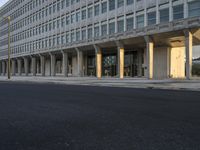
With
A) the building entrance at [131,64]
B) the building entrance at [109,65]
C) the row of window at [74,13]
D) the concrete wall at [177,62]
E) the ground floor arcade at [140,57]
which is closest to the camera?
the ground floor arcade at [140,57]

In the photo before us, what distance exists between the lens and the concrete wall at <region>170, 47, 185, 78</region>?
40.6m

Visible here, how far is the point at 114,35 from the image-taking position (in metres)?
37.7

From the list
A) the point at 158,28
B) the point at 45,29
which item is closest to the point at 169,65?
the point at 158,28

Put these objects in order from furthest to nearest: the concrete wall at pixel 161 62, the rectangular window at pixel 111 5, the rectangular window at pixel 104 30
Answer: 1. the rectangular window at pixel 104 30
2. the concrete wall at pixel 161 62
3. the rectangular window at pixel 111 5

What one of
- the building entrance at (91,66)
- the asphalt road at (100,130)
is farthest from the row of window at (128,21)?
the asphalt road at (100,130)

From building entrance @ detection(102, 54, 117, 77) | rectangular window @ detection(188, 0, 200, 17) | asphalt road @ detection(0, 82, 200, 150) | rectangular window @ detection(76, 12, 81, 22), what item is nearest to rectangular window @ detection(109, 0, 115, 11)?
rectangular window @ detection(76, 12, 81, 22)

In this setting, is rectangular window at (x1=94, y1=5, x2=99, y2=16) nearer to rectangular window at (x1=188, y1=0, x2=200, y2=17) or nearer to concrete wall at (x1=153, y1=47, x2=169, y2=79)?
concrete wall at (x1=153, y1=47, x2=169, y2=79)

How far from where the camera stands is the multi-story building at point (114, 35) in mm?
30734

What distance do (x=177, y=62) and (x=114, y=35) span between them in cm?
1262

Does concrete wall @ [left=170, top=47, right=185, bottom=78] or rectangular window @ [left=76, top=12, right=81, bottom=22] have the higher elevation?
rectangular window @ [left=76, top=12, right=81, bottom=22]

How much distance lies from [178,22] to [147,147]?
27.7 metres

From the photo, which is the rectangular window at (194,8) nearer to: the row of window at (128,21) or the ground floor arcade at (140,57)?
the row of window at (128,21)

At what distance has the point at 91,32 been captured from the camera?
143ft

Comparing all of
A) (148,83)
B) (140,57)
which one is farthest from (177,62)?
(148,83)
